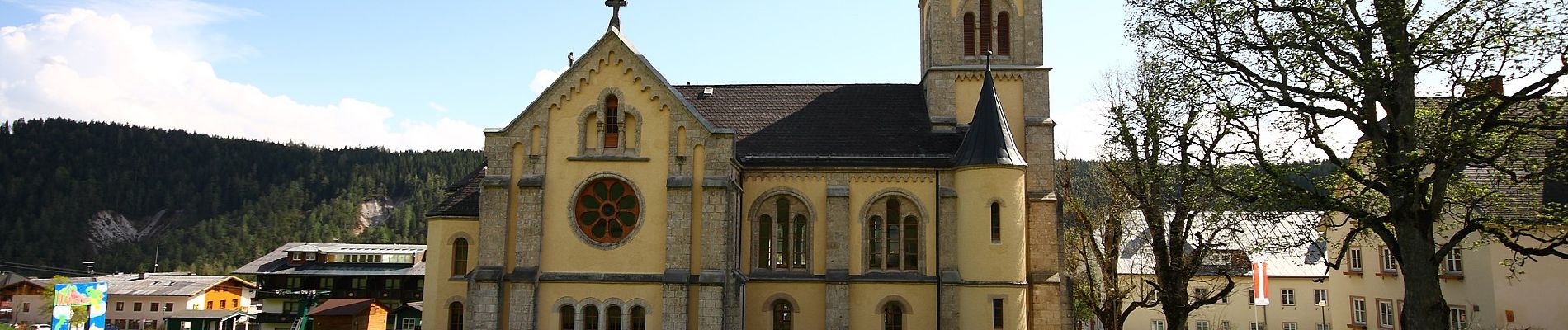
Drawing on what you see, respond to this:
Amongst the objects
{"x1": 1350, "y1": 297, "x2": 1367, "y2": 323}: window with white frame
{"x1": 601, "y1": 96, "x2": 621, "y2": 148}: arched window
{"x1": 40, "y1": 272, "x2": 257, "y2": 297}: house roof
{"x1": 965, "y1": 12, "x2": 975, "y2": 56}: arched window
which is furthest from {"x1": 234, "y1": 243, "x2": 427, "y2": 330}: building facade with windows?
{"x1": 1350, "y1": 297, "x2": 1367, "y2": 323}: window with white frame

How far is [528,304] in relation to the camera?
24.1 metres

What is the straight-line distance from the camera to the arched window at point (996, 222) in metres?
25.6

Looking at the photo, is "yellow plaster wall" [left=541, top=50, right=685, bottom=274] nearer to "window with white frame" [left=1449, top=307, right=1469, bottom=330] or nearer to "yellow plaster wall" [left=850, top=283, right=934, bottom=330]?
"yellow plaster wall" [left=850, top=283, right=934, bottom=330]

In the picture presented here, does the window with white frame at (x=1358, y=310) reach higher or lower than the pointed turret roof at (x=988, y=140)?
lower

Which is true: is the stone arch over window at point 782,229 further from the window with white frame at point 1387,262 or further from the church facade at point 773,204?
the window with white frame at point 1387,262

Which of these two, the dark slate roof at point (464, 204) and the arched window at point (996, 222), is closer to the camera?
the arched window at point (996, 222)

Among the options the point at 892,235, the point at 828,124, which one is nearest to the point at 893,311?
the point at 892,235

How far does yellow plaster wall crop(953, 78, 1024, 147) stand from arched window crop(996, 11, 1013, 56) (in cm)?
110

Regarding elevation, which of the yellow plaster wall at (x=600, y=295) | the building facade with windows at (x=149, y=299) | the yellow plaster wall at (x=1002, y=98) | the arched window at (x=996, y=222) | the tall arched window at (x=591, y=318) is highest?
the yellow plaster wall at (x=1002, y=98)

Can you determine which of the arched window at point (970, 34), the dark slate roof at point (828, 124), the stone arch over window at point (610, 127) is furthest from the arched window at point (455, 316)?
the arched window at point (970, 34)

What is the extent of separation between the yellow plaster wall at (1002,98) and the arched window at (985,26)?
127cm

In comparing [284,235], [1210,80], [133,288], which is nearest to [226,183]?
[284,235]

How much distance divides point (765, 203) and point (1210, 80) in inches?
482

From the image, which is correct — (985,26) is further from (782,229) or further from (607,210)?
(607,210)
